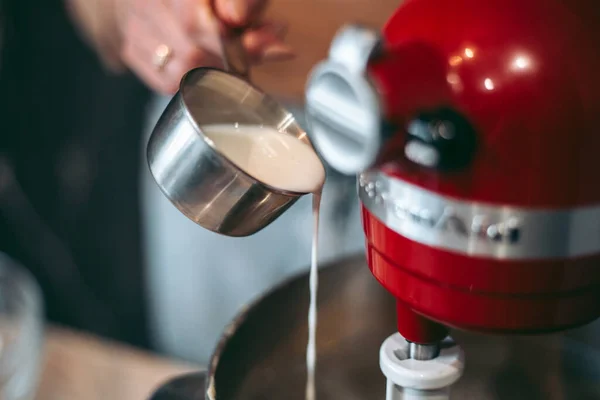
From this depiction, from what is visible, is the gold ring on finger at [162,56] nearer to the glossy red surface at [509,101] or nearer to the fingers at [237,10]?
the fingers at [237,10]

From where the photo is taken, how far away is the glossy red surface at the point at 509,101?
27 centimetres

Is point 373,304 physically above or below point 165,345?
above

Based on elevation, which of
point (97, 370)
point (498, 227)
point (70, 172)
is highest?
point (498, 227)

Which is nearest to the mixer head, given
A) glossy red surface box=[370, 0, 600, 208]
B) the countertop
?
glossy red surface box=[370, 0, 600, 208]

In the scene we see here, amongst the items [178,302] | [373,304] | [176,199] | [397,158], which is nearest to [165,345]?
[178,302]

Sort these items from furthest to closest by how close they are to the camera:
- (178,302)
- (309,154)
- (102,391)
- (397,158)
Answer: (178,302) → (102,391) → (309,154) → (397,158)

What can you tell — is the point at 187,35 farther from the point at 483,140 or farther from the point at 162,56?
the point at 483,140

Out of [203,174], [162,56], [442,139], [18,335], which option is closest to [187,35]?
[162,56]

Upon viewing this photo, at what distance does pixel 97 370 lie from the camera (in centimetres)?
81

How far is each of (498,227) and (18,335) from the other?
66 centimetres

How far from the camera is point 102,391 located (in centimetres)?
79

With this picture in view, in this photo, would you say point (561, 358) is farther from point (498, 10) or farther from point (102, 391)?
point (102, 391)

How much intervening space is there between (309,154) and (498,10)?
145mm

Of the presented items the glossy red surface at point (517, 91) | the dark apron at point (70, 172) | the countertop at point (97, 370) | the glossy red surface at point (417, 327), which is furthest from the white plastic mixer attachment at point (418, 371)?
the dark apron at point (70, 172)
